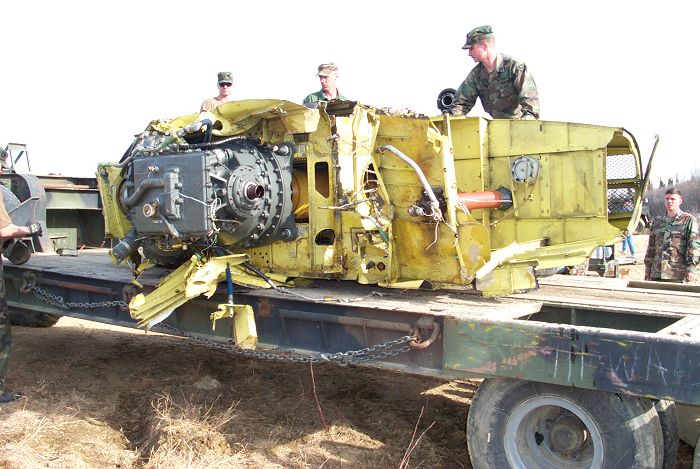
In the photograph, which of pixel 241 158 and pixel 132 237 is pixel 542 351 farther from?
pixel 132 237

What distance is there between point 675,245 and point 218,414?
5.96 metres

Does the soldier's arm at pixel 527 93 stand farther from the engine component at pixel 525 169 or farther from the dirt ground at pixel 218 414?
the dirt ground at pixel 218 414

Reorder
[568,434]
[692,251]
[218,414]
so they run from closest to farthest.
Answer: [568,434]
[218,414]
[692,251]

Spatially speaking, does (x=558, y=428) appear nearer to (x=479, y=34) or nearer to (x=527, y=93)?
(x=527, y=93)

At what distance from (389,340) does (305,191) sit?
5.41 ft

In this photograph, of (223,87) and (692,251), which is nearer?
(692,251)

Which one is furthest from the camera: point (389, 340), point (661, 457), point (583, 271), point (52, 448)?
point (583, 271)

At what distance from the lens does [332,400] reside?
20.0 feet

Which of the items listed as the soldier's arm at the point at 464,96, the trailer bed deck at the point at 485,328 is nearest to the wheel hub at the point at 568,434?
the trailer bed deck at the point at 485,328

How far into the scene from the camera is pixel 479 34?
21.7 ft

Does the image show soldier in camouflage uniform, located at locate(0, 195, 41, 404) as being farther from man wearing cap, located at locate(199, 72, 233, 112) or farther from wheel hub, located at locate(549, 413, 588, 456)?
wheel hub, located at locate(549, 413, 588, 456)

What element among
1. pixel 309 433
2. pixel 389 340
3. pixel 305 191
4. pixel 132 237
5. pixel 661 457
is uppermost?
pixel 305 191

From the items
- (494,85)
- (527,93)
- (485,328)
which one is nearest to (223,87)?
(494,85)

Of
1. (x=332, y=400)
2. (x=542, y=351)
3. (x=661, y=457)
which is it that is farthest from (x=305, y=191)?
(x=661, y=457)
